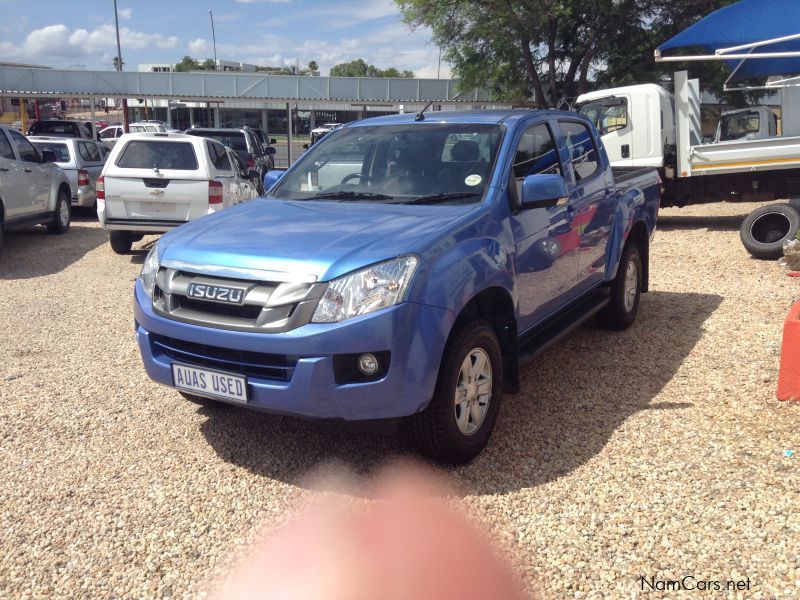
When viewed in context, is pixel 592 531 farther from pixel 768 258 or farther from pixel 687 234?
pixel 687 234

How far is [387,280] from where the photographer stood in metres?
3.44

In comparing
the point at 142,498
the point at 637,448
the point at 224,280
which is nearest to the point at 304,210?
the point at 224,280

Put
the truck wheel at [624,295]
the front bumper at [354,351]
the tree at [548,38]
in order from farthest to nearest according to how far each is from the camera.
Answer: the tree at [548,38], the truck wheel at [624,295], the front bumper at [354,351]

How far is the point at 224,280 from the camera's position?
141 inches

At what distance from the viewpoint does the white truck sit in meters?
11.7

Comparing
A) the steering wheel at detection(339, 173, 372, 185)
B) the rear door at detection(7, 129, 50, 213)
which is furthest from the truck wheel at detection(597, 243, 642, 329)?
the rear door at detection(7, 129, 50, 213)

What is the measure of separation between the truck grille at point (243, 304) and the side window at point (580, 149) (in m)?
2.78

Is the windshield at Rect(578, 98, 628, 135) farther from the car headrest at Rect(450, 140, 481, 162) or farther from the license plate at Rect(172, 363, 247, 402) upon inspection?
the license plate at Rect(172, 363, 247, 402)

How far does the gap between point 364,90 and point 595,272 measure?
25935 millimetres

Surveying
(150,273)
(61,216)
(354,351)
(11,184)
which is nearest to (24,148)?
(11,184)

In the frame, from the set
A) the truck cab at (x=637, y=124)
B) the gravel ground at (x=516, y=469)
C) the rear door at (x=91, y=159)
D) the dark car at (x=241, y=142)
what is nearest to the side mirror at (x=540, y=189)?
the gravel ground at (x=516, y=469)

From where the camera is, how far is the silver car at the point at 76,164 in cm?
1451

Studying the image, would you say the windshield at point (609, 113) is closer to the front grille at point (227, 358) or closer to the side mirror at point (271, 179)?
the side mirror at point (271, 179)

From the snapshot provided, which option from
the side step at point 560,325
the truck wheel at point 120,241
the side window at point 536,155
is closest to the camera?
the side step at point 560,325
